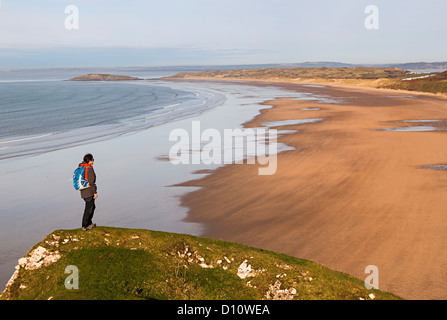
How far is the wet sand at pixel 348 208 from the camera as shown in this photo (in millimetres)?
9789

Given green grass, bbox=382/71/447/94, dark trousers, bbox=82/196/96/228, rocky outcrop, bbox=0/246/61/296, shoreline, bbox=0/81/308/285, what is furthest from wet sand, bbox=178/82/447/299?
green grass, bbox=382/71/447/94

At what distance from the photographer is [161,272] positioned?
21.4 feet

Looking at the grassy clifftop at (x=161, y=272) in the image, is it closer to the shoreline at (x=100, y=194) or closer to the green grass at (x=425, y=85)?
the shoreline at (x=100, y=194)

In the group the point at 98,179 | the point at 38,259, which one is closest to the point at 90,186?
the point at 38,259

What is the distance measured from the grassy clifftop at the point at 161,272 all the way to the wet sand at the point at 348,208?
10.0 ft

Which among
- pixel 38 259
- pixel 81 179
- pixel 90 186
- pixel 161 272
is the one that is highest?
pixel 81 179

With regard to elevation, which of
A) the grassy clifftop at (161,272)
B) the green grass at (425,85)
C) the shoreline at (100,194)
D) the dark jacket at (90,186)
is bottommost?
the shoreline at (100,194)

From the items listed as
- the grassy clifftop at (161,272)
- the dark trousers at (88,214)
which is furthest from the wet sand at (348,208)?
the dark trousers at (88,214)

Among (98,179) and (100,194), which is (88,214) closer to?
(100,194)

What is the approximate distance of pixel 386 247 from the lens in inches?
414

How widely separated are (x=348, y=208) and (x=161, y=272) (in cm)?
888

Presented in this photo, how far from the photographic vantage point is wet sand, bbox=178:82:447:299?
9789mm

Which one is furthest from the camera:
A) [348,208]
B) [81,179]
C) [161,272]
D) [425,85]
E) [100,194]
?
[425,85]
